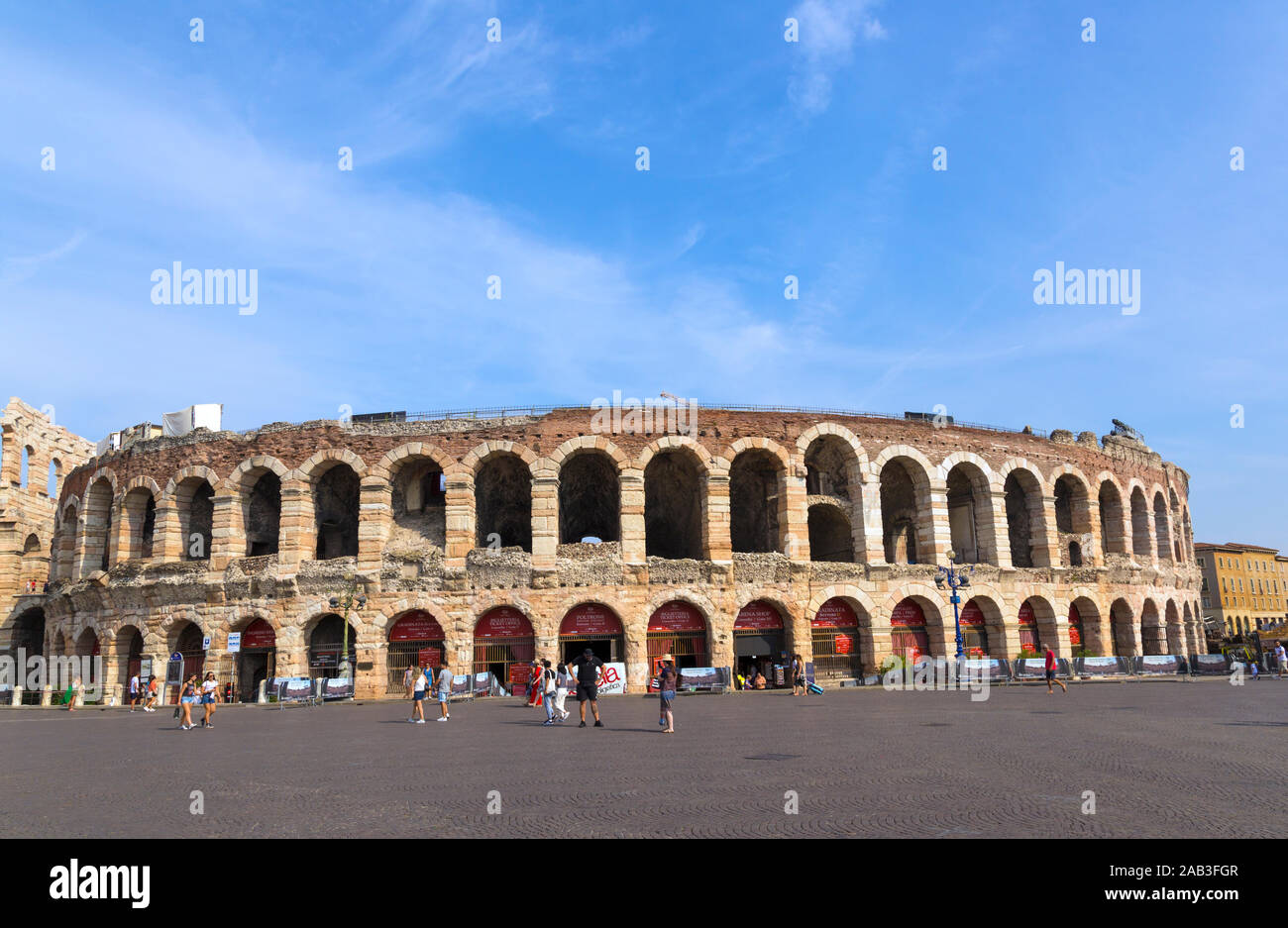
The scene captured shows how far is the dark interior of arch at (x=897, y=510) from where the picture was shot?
36.5 meters

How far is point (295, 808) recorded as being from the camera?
27.8 ft

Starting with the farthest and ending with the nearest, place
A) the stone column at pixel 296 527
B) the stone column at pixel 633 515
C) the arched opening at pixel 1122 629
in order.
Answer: the arched opening at pixel 1122 629
the stone column at pixel 296 527
the stone column at pixel 633 515

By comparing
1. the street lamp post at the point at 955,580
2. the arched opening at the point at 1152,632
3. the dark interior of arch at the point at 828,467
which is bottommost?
the arched opening at the point at 1152,632

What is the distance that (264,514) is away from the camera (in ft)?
112

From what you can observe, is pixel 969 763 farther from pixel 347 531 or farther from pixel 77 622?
pixel 77 622

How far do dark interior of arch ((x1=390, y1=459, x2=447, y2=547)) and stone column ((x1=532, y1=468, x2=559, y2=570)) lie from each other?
11.8 ft

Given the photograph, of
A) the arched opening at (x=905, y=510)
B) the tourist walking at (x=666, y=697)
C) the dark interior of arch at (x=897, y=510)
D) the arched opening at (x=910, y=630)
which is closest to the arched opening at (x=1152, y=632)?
the arched opening at (x=905, y=510)

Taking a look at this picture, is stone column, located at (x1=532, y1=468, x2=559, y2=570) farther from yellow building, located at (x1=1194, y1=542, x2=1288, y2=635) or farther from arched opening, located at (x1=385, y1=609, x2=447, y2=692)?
yellow building, located at (x1=1194, y1=542, x2=1288, y2=635)

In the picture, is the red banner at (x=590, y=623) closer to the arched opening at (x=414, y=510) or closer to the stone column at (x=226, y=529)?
the arched opening at (x=414, y=510)

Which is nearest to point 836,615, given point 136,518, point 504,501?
point 504,501

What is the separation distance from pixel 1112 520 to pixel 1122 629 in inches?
195

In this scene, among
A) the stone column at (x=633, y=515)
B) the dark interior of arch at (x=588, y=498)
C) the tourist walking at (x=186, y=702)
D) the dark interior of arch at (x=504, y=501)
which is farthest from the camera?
the dark interior of arch at (x=588, y=498)

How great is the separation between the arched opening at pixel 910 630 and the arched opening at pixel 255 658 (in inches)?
921

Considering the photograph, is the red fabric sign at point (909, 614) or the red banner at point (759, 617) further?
the red fabric sign at point (909, 614)
